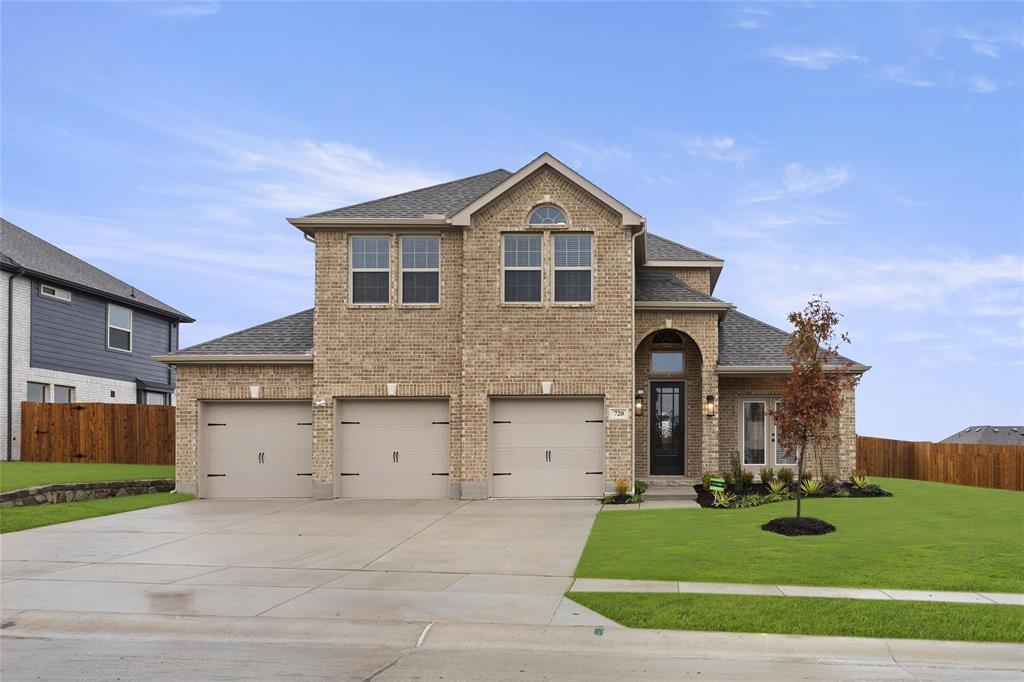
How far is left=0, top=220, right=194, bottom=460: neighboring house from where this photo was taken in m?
29.3

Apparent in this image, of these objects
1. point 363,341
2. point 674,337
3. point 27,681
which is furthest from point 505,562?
point 674,337

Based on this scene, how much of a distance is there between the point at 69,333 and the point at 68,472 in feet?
29.8

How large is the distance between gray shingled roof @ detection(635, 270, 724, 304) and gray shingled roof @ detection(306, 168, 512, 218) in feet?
15.5

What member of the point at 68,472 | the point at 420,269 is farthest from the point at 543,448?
the point at 68,472

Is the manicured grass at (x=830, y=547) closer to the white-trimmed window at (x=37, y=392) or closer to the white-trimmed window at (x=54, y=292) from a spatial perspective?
the white-trimmed window at (x=37, y=392)

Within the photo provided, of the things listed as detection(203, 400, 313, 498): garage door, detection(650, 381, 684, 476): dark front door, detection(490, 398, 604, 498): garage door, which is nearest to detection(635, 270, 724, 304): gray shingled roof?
detection(650, 381, 684, 476): dark front door

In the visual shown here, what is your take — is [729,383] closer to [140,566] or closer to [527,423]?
[527,423]

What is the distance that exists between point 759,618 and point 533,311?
12364 mm

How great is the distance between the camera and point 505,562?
13008mm

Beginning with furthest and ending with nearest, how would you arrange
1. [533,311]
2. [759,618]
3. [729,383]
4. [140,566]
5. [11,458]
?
[11,458]
[729,383]
[533,311]
[140,566]
[759,618]

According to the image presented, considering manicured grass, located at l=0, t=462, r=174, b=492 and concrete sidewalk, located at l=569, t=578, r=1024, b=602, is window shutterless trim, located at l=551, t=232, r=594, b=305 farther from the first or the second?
manicured grass, located at l=0, t=462, r=174, b=492

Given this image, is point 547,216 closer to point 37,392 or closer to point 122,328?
point 37,392

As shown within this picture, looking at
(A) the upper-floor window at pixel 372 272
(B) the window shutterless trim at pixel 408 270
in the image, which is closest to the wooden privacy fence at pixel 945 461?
(B) the window shutterless trim at pixel 408 270

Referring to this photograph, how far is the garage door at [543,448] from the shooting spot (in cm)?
2127
